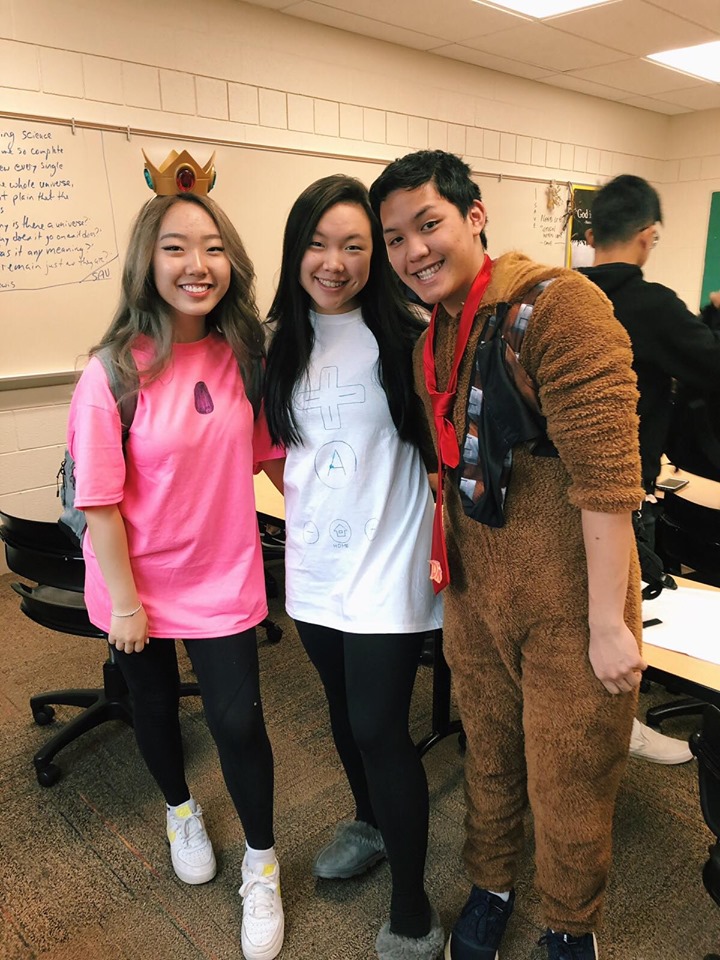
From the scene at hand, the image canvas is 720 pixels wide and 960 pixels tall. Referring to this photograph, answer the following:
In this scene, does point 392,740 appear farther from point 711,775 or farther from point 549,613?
point 711,775

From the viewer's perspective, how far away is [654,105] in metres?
6.31

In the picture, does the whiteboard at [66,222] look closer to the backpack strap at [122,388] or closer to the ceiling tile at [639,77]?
the backpack strap at [122,388]

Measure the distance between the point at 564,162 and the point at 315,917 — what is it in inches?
233

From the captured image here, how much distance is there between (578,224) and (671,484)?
4298mm

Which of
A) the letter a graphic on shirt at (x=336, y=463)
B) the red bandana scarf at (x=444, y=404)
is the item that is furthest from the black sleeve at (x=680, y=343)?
the letter a graphic on shirt at (x=336, y=463)

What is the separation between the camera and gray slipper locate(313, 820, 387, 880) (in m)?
1.59

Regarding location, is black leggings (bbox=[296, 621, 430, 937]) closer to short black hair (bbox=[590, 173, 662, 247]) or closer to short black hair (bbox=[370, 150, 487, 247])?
short black hair (bbox=[370, 150, 487, 247])

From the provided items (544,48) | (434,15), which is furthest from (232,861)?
(544,48)

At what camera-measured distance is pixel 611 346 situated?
95 centimetres

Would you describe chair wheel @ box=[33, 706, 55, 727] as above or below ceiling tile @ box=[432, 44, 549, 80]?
below

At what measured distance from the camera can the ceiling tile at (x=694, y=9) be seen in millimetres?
3854

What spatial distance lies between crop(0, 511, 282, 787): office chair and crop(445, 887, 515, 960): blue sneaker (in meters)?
1.06

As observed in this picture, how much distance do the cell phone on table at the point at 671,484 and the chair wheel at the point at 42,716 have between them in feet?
7.14

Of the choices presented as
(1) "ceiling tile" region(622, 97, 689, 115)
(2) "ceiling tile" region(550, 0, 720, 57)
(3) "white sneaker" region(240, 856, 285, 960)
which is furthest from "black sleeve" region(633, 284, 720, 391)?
(1) "ceiling tile" region(622, 97, 689, 115)
